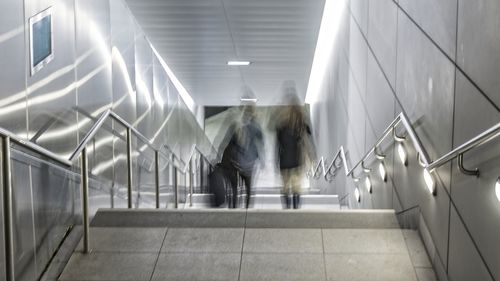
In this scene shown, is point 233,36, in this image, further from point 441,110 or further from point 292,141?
point 441,110

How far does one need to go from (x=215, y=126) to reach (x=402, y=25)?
20257 mm

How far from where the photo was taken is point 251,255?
445 centimetres

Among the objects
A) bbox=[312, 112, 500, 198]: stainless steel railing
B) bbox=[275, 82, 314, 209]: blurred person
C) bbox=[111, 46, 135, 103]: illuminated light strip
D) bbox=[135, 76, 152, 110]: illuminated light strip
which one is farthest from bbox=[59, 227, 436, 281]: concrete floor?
bbox=[135, 76, 152, 110]: illuminated light strip

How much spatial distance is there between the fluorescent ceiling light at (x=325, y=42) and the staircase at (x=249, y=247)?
17.4ft

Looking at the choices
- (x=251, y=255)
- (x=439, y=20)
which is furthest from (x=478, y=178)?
(x=251, y=255)

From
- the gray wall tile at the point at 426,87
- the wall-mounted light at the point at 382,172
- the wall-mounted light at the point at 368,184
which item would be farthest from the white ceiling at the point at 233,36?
the gray wall tile at the point at 426,87

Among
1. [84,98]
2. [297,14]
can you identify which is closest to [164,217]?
[84,98]

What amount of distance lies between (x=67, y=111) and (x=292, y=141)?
241 cm

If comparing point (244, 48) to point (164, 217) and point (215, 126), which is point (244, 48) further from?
point (215, 126)

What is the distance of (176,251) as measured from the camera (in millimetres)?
4562

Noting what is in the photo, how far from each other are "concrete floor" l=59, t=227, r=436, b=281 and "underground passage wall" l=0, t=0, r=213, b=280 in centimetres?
37

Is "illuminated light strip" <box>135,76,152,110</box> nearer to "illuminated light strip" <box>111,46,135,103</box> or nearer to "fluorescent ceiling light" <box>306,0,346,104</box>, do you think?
"illuminated light strip" <box>111,46,135,103</box>

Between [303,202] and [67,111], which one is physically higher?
[67,111]

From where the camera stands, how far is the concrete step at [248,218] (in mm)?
5133
